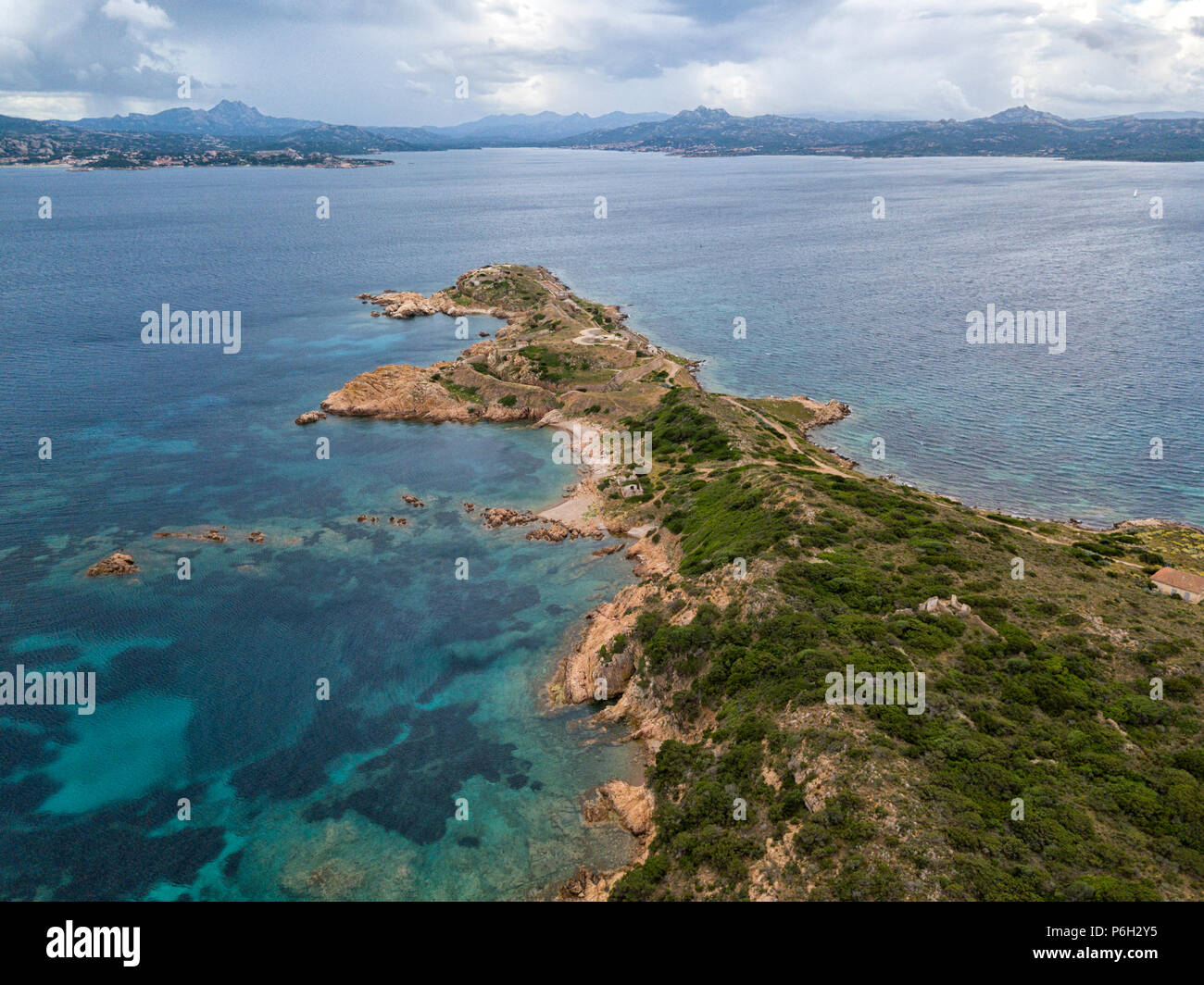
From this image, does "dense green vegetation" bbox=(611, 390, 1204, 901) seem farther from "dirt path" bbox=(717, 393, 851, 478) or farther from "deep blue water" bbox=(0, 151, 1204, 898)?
"dirt path" bbox=(717, 393, 851, 478)

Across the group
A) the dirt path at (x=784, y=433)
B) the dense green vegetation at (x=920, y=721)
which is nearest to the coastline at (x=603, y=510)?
the dirt path at (x=784, y=433)

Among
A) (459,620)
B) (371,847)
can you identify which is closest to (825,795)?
(371,847)

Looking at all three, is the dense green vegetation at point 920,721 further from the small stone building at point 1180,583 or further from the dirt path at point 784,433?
the dirt path at point 784,433

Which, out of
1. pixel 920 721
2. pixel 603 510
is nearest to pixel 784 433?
pixel 603 510

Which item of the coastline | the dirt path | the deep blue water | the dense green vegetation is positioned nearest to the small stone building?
the dense green vegetation

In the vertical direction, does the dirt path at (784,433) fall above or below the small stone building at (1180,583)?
above
